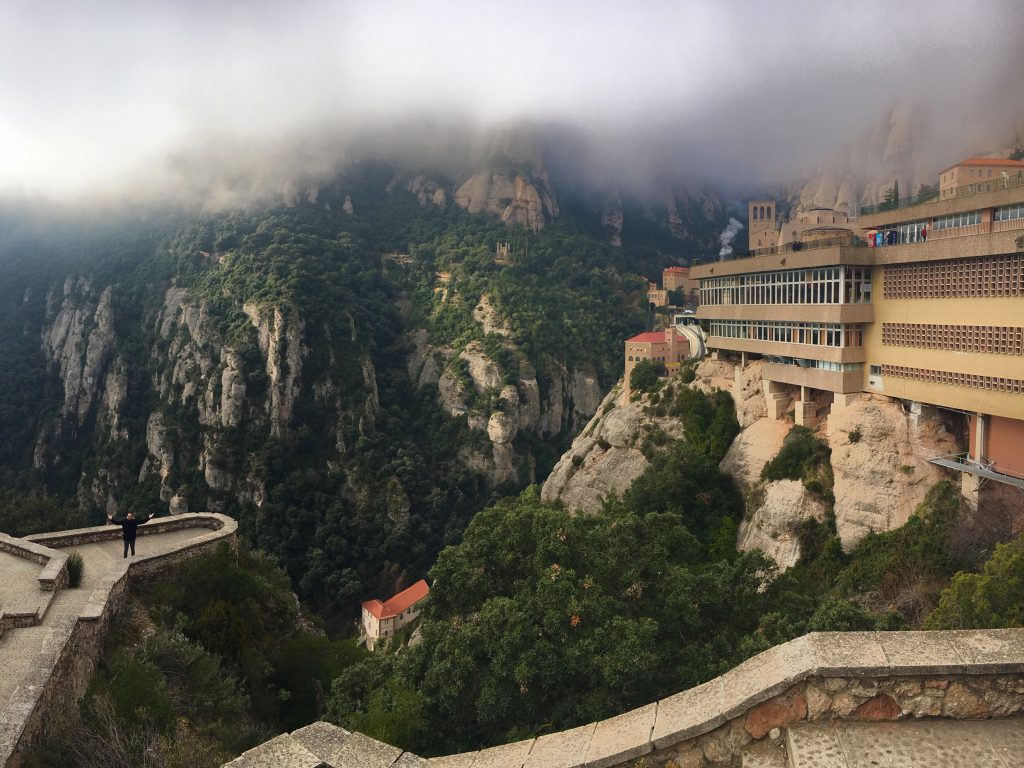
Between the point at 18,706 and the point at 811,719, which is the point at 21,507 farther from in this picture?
the point at 811,719

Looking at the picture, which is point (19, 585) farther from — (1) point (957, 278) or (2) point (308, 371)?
(2) point (308, 371)

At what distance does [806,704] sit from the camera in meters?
5.71

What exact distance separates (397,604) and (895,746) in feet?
151

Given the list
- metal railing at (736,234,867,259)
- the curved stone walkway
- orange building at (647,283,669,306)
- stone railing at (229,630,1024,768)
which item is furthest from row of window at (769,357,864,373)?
orange building at (647,283,669,306)

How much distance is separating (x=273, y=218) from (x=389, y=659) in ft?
275

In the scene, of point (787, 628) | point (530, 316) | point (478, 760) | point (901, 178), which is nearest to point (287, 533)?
point (530, 316)

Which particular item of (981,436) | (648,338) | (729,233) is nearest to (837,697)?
(981,436)

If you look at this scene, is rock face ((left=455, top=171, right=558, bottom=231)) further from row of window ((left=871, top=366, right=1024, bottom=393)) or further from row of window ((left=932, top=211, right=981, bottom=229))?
row of window ((left=871, top=366, right=1024, bottom=393))

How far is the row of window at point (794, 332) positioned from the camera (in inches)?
957

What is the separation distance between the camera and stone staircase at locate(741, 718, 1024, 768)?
5301mm

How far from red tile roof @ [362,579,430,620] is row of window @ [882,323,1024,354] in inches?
1319

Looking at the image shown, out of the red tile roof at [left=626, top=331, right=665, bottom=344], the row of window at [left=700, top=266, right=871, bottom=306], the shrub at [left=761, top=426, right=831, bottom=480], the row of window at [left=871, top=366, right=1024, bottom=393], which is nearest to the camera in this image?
the row of window at [left=871, top=366, right=1024, bottom=393]

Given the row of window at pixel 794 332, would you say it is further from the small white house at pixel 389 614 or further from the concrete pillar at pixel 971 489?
the small white house at pixel 389 614

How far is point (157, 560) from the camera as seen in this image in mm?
15328
